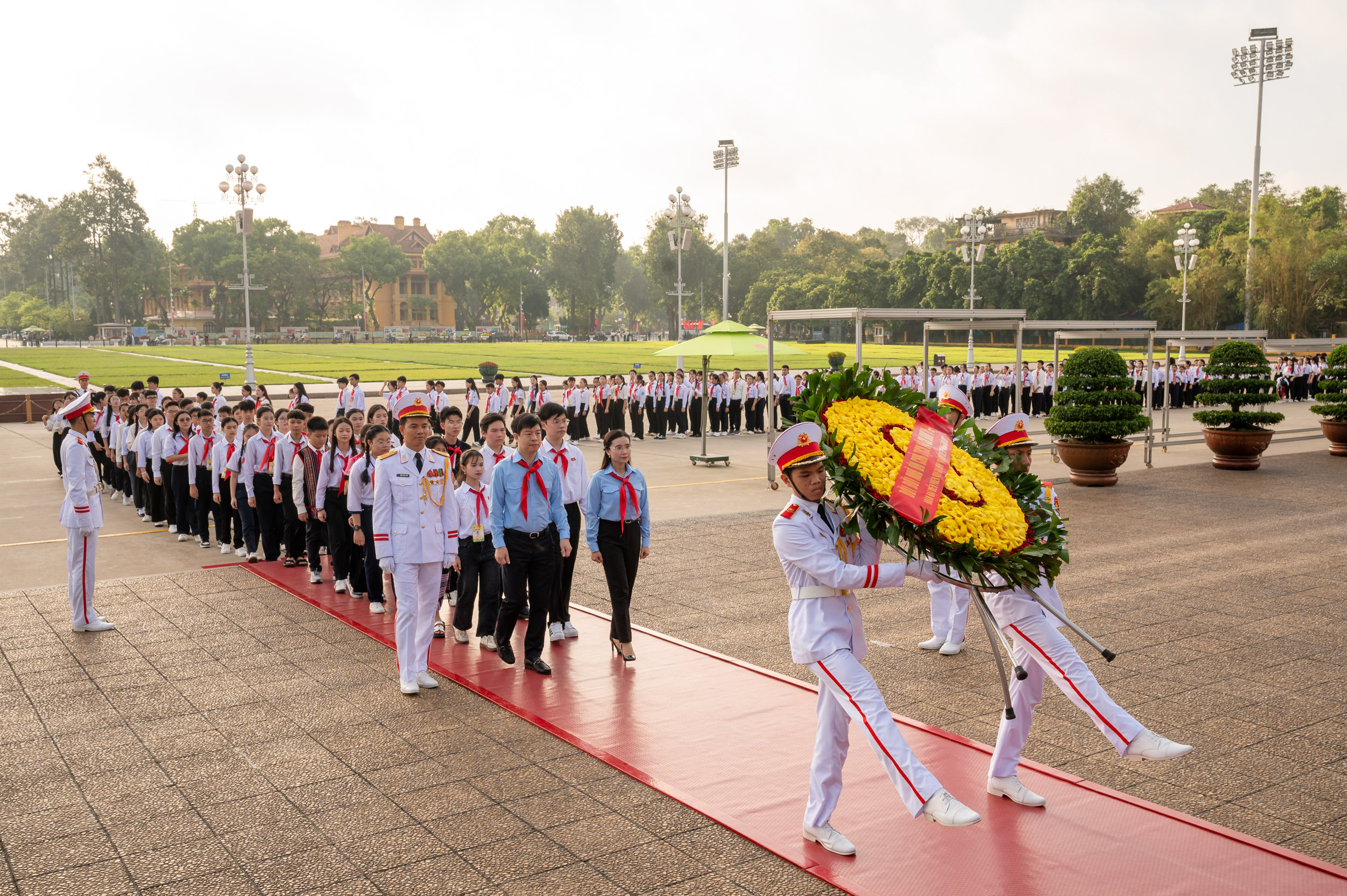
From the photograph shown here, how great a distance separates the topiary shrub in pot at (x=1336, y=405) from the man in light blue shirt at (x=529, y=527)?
1909 cm

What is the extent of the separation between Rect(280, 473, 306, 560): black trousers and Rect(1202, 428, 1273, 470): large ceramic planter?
16.3m

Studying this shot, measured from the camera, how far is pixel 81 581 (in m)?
8.21

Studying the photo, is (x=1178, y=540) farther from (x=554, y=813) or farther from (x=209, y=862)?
(x=209, y=862)

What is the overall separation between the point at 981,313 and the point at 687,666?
8894mm

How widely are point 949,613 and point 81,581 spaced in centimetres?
725

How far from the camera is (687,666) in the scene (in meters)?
7.30

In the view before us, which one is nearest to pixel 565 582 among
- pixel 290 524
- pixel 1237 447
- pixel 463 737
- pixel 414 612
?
pixel 414 612

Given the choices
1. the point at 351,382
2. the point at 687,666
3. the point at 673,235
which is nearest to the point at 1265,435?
the point at 687,666

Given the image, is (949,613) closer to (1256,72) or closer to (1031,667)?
(1031,667)

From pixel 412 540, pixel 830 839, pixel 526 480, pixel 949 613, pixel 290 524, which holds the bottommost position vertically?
pixel 830 839

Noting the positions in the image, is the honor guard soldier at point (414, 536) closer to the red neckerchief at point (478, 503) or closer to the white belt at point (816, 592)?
the red neckerchief at point (478, 503)

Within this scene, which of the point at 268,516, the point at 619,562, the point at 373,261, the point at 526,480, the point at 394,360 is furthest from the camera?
the point at 373,261

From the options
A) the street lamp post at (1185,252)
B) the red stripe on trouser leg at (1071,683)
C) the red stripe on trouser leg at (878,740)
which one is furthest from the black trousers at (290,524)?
the street lamp post at (1185,252)

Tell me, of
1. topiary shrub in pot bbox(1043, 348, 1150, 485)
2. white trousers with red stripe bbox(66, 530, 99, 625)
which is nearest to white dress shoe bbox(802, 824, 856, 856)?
white trousers with red stripe bbox(66, 530, 99, 625)
